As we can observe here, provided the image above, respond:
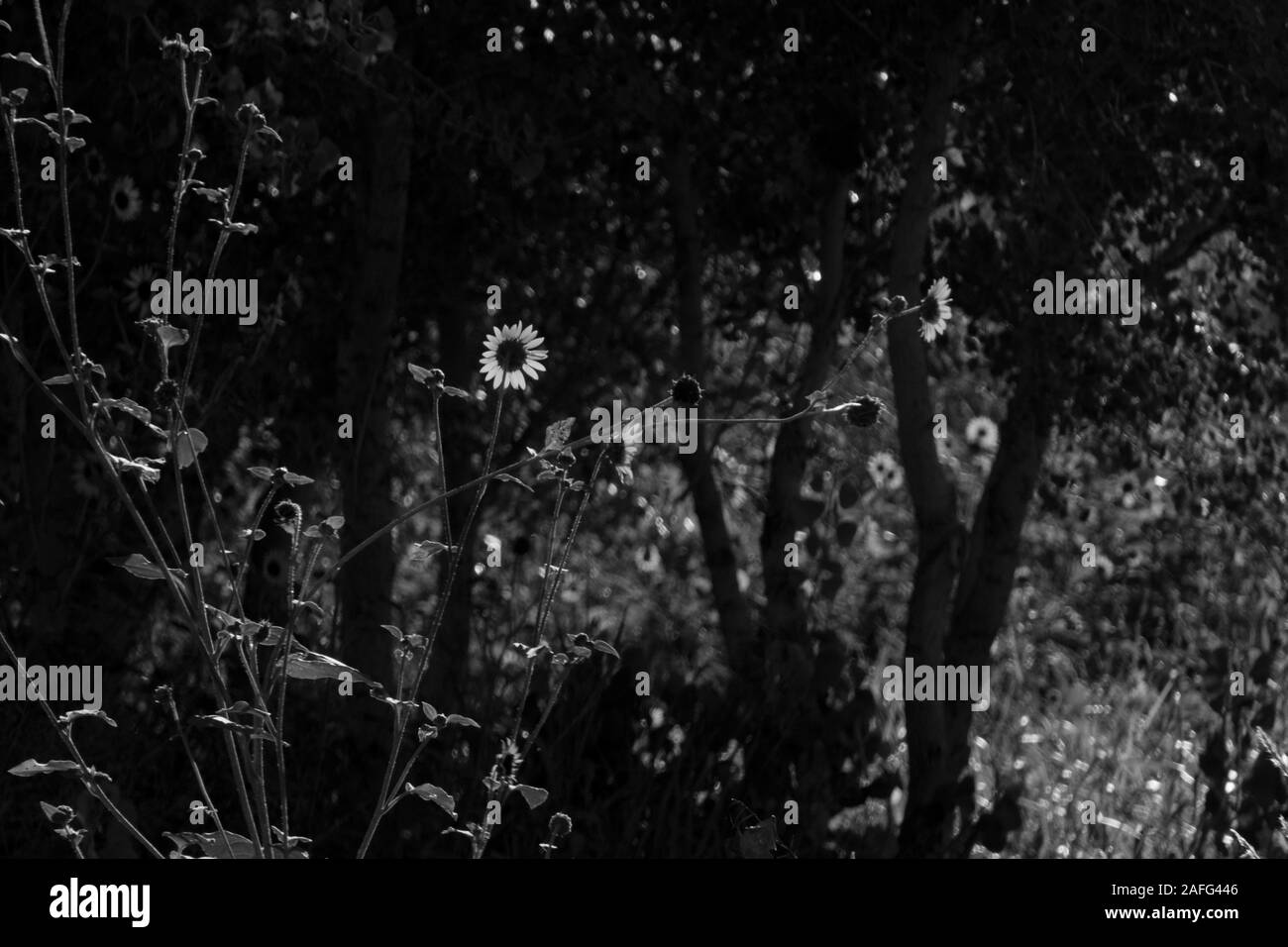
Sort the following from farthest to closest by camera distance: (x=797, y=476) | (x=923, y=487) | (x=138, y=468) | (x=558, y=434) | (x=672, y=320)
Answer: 1. (x=672, y=320)
2. (x=797, y=476)
3. (x=923, y=487)
4. (x=558, y=434)
5. (x=138, y=468)

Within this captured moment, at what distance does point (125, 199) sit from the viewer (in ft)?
11.7

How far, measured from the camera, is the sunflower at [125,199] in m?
3.54

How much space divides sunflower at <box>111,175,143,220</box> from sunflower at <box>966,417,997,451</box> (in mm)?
3266

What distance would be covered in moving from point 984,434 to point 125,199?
10.9ft

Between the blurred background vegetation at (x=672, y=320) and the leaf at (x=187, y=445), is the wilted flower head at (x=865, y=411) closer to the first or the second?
the leaf at (x=187, y=445)

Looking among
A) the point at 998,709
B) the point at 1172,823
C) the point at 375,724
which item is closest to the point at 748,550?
the point at 998,709

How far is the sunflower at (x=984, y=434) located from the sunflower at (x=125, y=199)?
10.7 feet

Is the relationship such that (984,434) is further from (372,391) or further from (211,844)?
(211,844)

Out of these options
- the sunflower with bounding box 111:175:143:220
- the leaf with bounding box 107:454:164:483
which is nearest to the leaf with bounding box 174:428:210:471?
the leaf with bounding box 107:454:164:483

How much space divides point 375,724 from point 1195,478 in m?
2.11

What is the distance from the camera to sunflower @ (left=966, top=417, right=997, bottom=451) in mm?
5922

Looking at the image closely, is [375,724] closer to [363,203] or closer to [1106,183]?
[363,203]

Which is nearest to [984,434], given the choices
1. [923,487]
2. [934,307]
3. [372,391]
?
[923,487]
